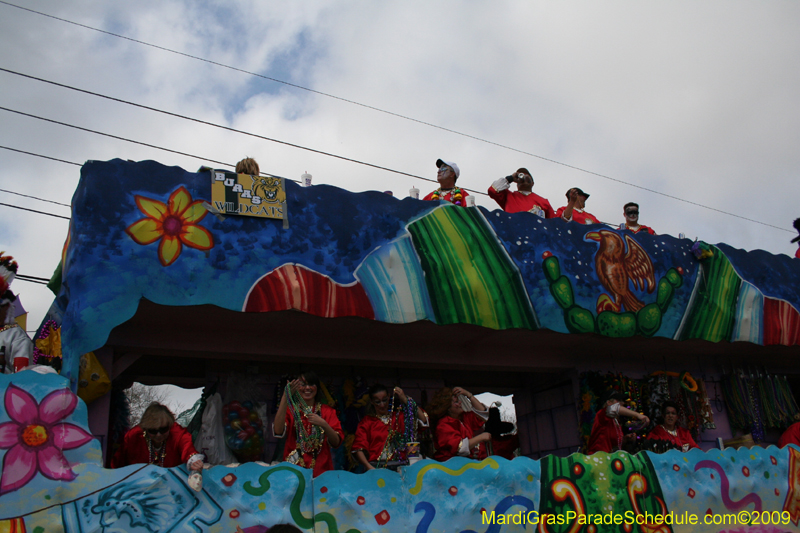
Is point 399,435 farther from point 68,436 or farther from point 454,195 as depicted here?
point 454,195

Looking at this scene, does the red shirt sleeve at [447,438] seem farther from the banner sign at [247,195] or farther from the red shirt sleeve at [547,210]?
the red shirt sleeve at [547,210]

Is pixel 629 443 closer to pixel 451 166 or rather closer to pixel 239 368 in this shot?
pixel 451 166

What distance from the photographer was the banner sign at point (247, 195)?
217 inches

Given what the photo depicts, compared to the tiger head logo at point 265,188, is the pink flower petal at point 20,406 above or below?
below

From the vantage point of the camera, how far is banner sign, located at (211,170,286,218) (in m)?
5.51

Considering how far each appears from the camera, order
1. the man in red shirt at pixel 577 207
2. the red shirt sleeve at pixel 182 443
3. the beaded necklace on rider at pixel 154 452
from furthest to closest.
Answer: the man in red shirt at pixel 577 207
the beaded necklace on rider at pixel 154 452
the red shirt sleeve at pixel 182 443

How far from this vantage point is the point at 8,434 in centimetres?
393

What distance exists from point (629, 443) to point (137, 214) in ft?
18.3

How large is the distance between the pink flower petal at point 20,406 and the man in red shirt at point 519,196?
5.56 metres

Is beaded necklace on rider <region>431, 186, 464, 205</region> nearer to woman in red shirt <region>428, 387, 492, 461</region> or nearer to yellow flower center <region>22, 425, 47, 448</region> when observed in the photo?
woman in red shirt <region>428, 387, 492, 461</region>

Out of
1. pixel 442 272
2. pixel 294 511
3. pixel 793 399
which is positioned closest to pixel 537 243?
pixel 442 272

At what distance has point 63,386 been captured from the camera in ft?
13.9

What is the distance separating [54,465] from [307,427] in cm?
178

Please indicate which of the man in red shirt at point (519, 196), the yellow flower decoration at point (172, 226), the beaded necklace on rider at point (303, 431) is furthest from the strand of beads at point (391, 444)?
the man in red shirt at point (519, 196)
